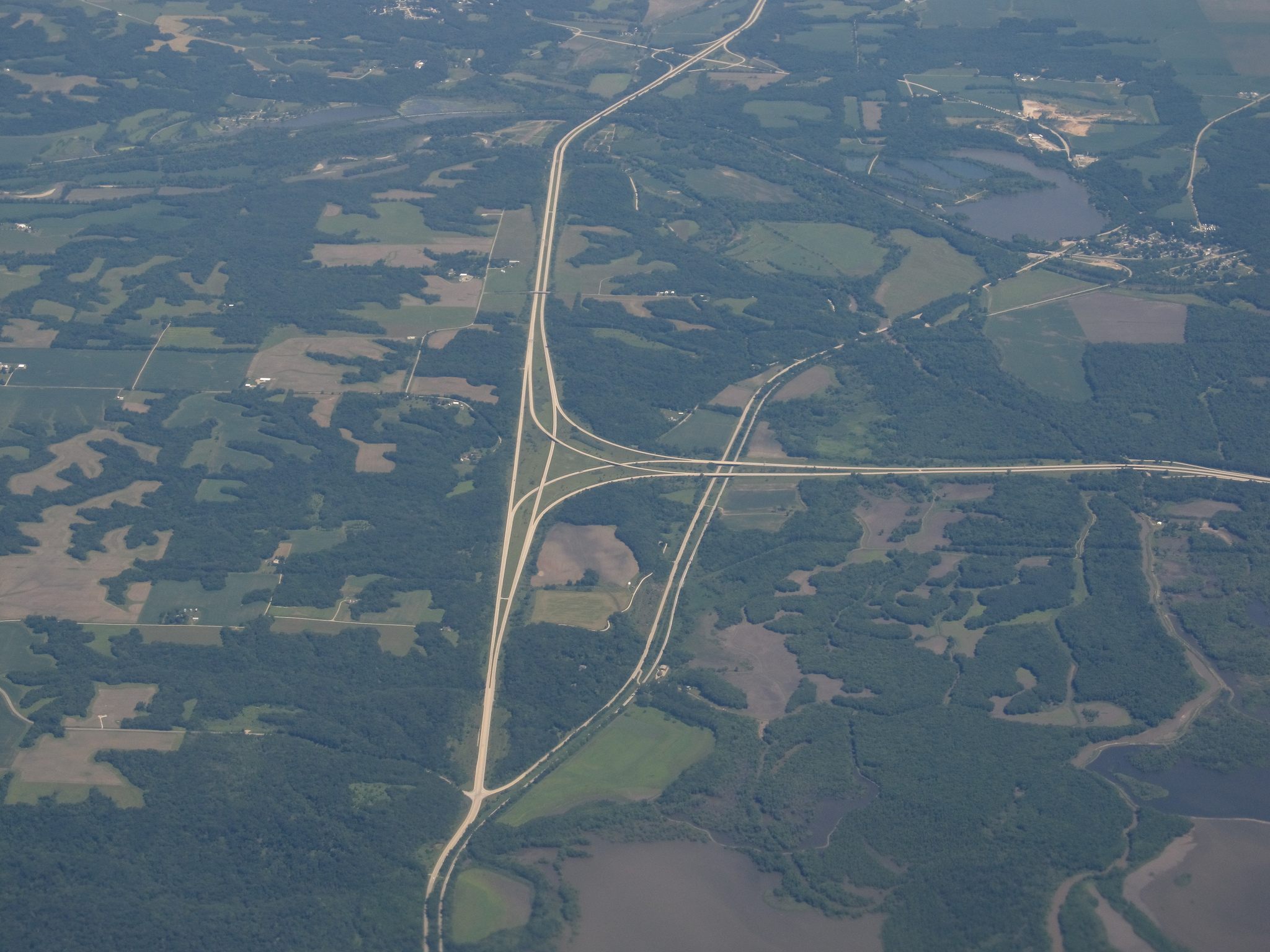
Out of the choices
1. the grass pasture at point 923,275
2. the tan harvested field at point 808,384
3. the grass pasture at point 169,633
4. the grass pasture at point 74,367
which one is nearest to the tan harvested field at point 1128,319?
the grass pasture at point 923,275

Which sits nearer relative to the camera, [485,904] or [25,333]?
[485,904]

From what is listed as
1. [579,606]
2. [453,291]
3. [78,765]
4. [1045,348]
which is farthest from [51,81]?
[1045,348]

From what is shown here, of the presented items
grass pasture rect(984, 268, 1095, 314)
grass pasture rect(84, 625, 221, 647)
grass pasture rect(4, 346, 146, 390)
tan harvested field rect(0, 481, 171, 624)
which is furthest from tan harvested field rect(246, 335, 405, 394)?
grass pasture rect(984, 268, 1095, 314)

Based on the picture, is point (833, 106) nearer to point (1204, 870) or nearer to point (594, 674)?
point (594, 674)

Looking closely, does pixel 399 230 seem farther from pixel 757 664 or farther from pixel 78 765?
pixel 78 765

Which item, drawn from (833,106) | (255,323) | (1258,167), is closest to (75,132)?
(255,323)

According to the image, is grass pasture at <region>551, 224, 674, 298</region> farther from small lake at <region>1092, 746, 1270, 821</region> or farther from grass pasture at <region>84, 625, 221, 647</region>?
small lake at <region>1092, 746, 1270, 821</region>
